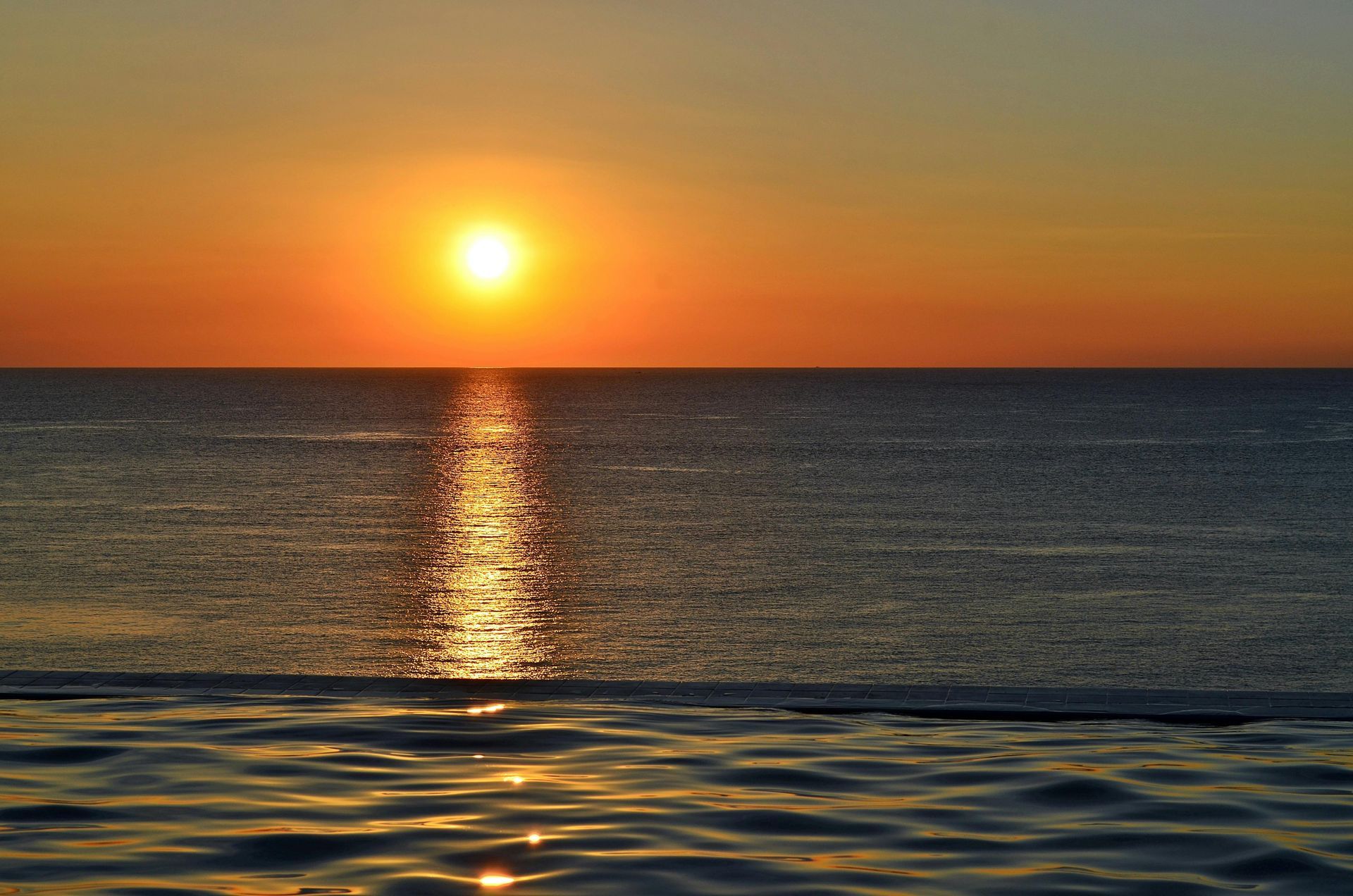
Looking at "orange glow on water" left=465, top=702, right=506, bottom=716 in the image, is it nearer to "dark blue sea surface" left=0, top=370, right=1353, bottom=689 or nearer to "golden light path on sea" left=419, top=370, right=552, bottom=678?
"golden light path on sea" left=419, top=370, right=552, bottom=678

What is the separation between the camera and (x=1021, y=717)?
9086 millimetres

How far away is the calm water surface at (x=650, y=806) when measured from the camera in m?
4.98

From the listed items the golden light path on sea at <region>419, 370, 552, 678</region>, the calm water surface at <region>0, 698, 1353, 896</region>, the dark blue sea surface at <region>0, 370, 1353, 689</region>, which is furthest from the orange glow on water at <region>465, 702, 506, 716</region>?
the dark blue sea surface at <region>0, 370, 1353, 689</region>

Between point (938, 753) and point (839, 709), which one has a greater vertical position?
point (839, 709)

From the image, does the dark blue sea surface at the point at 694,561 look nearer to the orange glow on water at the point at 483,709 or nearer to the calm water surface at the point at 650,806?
the orange glow on water at the point at 483,709

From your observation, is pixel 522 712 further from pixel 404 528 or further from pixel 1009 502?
pixel 1009 502

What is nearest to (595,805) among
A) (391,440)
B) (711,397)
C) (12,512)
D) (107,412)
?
(12,512)

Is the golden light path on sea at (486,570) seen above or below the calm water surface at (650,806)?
above

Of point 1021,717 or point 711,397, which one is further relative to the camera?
point 711,397

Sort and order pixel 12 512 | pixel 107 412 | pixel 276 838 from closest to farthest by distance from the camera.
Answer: pixel 276 838 < pixel 12 512 < pixel 107 412

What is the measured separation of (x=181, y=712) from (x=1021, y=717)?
16.8 ft

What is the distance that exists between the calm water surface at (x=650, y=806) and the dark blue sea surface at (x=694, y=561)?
1067 cm

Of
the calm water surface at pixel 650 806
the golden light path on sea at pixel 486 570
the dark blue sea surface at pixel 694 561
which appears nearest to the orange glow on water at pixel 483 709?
the calm water surface at pixel 650 806

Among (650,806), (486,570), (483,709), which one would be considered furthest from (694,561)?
(650,806)
